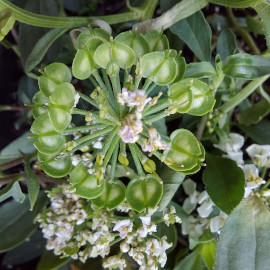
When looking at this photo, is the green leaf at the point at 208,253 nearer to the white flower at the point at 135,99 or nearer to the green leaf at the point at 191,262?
the green leaf at the point at 191,262

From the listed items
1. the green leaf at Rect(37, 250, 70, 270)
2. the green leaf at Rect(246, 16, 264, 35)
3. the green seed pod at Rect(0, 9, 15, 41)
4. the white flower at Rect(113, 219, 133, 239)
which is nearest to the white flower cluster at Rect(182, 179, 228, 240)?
the white flower at Rect(113, 219, 133, 239)

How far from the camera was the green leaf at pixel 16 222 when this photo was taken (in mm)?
1160

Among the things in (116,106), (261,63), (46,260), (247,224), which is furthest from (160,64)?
(46,260)

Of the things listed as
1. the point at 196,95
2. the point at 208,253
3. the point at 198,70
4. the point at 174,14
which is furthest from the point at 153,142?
the point at 208,253

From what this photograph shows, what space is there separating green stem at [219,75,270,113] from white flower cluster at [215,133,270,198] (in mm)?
76

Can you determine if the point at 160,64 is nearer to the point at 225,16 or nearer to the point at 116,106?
the point at 116,106

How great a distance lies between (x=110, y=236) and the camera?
3.00ft

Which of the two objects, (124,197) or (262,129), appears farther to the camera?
(262,129)

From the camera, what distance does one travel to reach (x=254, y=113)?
1.16 meters

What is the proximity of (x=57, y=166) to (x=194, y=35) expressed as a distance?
45cm

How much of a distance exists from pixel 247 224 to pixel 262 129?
14.3 inches

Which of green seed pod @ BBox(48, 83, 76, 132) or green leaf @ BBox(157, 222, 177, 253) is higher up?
green seed pod @ BBox(48, 83, 76, 132)

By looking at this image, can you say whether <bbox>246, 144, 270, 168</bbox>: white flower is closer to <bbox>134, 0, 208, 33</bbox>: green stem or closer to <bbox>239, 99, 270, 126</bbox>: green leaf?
<bbox>239, 99, 270, 126</bbox>: green leaf

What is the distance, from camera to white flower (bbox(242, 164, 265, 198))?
92 cm
